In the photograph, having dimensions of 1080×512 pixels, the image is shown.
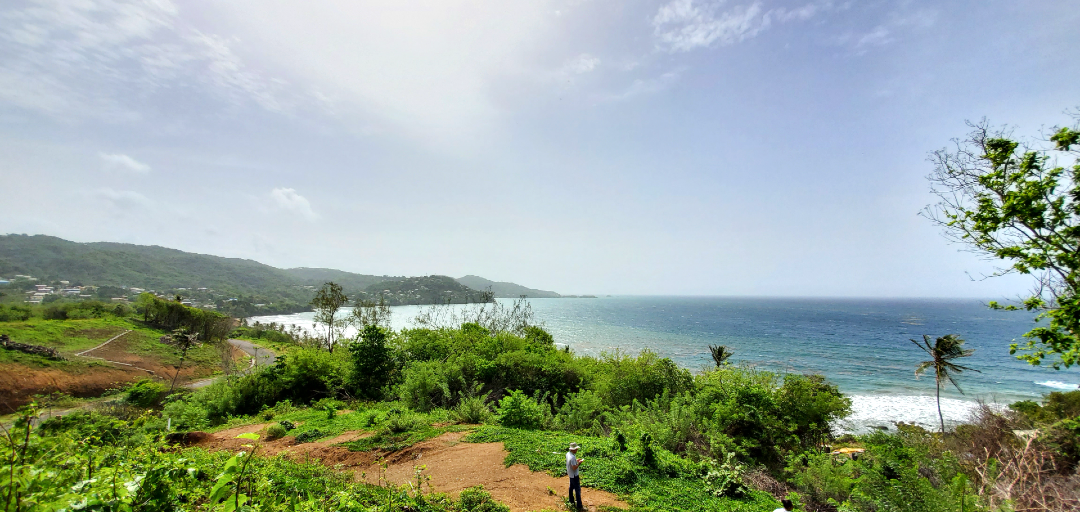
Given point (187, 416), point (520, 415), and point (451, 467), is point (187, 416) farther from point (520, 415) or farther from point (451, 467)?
point (520, 415)

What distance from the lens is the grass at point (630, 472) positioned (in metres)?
7.77

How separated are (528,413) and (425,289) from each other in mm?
150317

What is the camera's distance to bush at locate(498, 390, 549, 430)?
12.5 m

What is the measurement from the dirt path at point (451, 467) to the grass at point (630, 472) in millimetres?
298

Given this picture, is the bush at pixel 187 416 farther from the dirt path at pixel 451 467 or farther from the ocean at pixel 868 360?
the ocean at pixel 868 360

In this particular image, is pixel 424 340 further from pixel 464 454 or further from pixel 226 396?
pixel 464 454

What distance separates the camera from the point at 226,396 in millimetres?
17016

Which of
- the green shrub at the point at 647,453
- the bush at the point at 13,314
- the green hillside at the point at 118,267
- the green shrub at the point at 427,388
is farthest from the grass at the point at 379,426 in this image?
the green hillside at the point at 118,267

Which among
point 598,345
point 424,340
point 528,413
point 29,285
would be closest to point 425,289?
point 29,285

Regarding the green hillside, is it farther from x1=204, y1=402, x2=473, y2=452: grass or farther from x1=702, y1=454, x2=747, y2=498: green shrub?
x1=702, y1=454, x2=747, y2=498: green shrub

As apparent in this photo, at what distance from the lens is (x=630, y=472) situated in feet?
28.8

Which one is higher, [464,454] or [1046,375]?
[464,454]

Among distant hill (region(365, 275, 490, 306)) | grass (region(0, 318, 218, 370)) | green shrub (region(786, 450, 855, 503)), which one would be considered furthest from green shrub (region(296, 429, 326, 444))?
distant hill (region(365, 275, 490, 306))

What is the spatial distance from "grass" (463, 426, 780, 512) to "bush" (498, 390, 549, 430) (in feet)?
4.25
